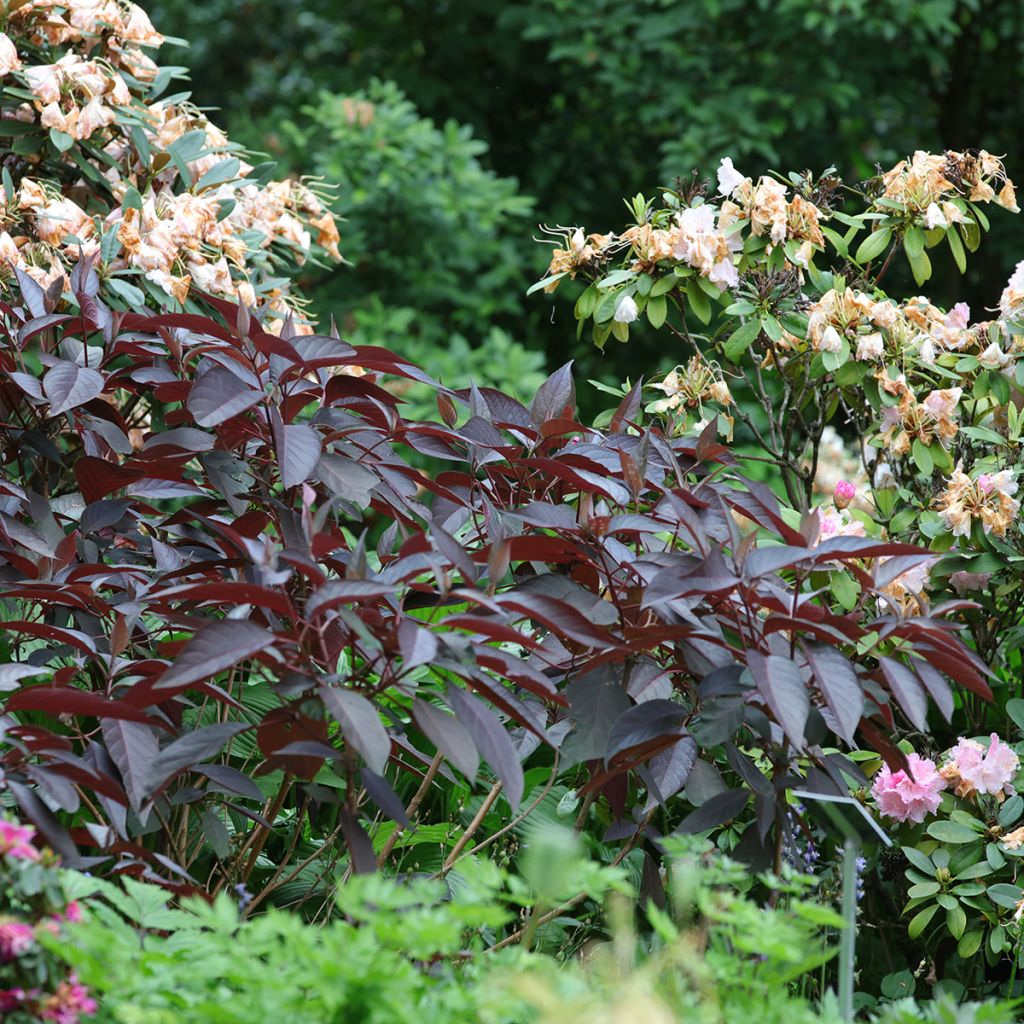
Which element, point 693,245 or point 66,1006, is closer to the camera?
point 66,1006

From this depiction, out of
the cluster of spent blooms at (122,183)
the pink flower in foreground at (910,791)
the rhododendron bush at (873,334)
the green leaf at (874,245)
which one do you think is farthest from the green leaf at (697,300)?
the pink flower in foreground at (910,791)

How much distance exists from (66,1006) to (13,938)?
100mm

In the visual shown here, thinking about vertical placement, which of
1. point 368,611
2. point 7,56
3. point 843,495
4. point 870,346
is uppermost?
point 7,56

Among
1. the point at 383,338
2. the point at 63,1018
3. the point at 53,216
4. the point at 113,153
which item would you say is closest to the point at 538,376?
the point at 383,338

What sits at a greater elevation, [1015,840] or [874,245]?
[874,245]

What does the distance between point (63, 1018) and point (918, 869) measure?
148 centimetres

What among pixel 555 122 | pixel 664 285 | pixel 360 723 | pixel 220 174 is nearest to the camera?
pixel 360 723

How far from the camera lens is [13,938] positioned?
1.17m

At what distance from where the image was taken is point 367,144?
5137mm

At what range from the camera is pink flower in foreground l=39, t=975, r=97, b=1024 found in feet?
3.98

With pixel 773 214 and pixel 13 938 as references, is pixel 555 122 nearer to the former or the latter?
pixel 773 214

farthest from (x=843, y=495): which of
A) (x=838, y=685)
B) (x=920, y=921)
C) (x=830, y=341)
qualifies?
(x=838, y=685)

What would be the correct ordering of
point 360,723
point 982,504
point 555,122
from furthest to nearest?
point 555,122
point 982,504
point 360,723

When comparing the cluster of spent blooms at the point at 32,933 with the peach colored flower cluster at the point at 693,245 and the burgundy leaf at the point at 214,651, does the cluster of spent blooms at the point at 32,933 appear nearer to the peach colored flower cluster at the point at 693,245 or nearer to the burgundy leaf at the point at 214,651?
the burgundy leaf at the point at 214,651
